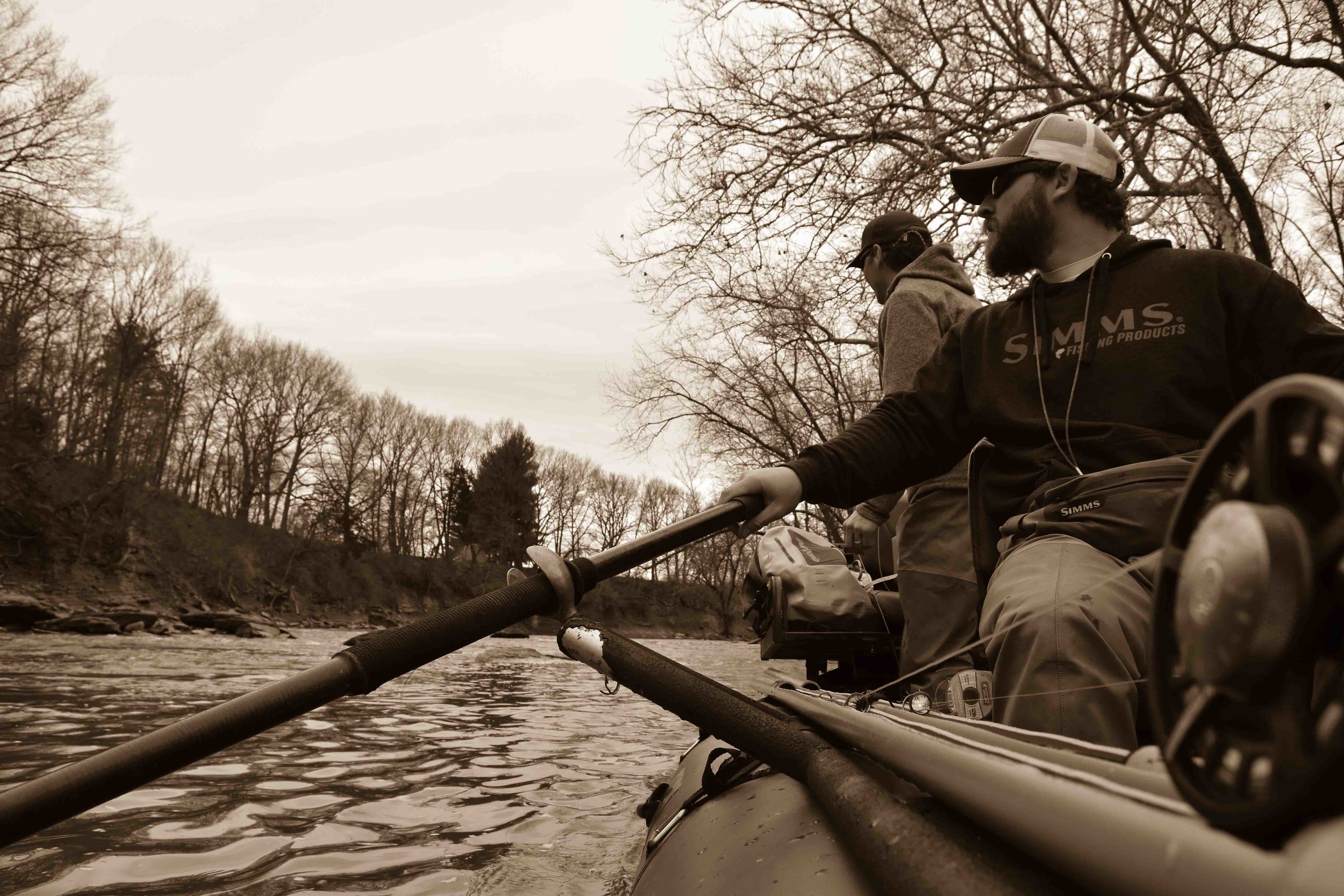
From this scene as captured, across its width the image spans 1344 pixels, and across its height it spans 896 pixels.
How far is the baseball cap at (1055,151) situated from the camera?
2627 mm

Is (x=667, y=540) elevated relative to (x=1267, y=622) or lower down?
elevated

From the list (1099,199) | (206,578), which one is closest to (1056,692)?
(1099,199)

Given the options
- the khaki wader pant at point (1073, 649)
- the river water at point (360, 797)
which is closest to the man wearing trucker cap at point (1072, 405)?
the khaki wader pant at point (1073, 649)

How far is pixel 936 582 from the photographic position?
349 cm

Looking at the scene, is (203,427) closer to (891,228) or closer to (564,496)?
(564,496)

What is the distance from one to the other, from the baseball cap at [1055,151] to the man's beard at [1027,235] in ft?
0.34

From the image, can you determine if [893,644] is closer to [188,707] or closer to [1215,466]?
[1215,466]

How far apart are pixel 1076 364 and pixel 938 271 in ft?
5.69

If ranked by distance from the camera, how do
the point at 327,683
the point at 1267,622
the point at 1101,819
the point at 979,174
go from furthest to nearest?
the point at 979,174 < the point at 327,683 < the point at 1101,819 < the point at 1267,622

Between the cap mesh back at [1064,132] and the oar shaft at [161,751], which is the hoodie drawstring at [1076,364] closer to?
the cap mesh back at [1064,132]

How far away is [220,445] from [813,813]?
159 ft

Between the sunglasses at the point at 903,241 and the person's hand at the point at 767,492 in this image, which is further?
the sunglasses at the point at 903,241

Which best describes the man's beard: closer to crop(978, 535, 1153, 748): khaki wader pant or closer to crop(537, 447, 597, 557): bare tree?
crop(978, 535, 1153, 748): khaki wader pant

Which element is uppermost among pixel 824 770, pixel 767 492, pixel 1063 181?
pixel 1063 181
